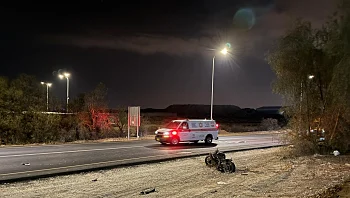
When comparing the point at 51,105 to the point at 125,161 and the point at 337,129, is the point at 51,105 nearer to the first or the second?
the point at 125,161

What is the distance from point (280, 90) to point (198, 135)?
9080 millimetres

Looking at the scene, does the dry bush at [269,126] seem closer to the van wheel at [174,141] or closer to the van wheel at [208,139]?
the van wheel at [208,139]

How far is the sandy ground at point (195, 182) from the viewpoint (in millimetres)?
11578

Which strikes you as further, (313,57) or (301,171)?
(313,57)

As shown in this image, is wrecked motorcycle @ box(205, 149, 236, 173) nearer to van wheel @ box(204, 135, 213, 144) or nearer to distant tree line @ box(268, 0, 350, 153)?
distant tree line @ box(268, 0, 350, 153)

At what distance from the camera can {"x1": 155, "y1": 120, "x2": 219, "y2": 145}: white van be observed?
94.5 ft

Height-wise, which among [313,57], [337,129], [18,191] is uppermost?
[313,57]

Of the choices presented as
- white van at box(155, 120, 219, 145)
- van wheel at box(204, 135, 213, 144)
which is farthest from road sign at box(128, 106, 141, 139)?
van wheel at box(204, 135, 213, 144)

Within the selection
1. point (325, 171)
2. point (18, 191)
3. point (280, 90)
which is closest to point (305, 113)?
point (280, 90)

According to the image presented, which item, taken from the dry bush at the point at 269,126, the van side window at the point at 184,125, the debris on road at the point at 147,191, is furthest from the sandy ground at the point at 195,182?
the dry bush at the point at 269,126

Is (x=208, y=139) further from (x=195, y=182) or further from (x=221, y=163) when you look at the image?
(x=195, y=182)

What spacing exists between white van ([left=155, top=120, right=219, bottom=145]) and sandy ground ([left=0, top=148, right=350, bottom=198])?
33.7ft

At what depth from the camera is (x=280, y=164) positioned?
18.5 meters

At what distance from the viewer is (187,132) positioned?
2948 cm
